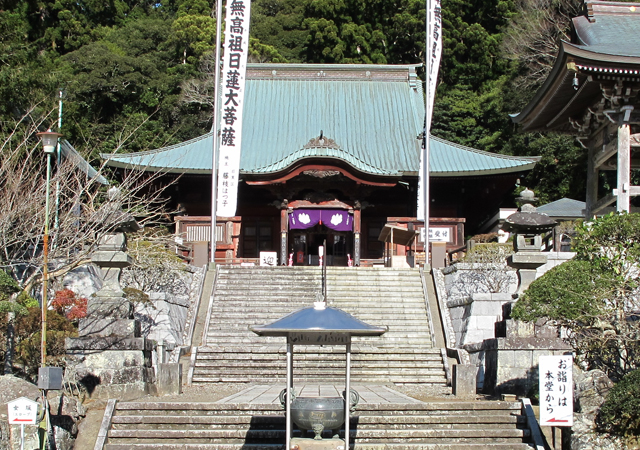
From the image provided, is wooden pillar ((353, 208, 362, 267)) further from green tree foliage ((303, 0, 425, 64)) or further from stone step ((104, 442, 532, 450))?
green tree foliage ((303, 0, 425, 64))

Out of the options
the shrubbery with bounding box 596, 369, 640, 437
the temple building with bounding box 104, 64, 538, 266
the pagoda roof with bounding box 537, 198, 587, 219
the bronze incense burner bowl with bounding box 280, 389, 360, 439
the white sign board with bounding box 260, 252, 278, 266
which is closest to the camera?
the bronze incense burner bowl with bounding box 280, 389, 360, 439

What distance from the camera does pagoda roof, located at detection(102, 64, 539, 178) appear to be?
21484 mm

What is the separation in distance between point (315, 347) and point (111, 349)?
14.4 feet

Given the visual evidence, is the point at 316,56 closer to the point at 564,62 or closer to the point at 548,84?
the point at 548,84

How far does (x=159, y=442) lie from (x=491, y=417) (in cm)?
421

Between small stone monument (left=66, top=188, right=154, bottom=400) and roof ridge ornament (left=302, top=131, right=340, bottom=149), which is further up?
roof ridge ornament (left=302, top=131, right=340, bottom=149)

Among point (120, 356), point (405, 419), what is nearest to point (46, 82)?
point (120, 356)

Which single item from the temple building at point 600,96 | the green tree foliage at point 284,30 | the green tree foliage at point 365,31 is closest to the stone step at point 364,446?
the temple building at point 600,96

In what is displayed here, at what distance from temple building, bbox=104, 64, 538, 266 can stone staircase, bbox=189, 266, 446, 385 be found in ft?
8.31

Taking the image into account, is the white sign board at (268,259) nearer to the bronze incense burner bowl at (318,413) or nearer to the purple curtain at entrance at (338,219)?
the purple curtain at entrance at (338,219)

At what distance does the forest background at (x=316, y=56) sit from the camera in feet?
96.0

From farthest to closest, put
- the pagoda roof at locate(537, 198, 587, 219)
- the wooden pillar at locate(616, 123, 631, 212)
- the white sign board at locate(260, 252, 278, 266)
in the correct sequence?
the pagoda roof at locate(537, 198, 587, 219), the white sign board at locate(260, 252, 278, 266), the wooden pillar at locate(616, 123, 631, 212)

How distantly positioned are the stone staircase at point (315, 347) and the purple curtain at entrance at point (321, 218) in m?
4.23

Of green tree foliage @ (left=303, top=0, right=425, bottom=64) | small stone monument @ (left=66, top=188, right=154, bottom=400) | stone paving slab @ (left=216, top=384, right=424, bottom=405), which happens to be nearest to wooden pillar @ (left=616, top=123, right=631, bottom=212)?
stone paving slab @ (left=216, top=384, right=424, bottom=405)
